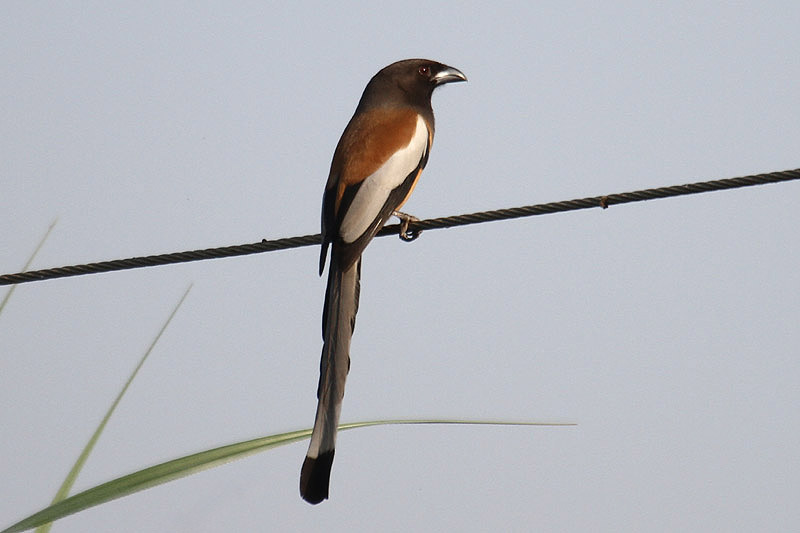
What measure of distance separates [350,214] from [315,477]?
101 centimetres

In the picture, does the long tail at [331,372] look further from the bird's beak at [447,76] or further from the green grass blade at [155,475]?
the bird's beak at [447,76]

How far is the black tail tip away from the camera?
350 cm

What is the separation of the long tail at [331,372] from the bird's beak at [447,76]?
153cm

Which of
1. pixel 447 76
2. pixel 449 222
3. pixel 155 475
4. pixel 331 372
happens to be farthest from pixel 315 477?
pixel 447 76

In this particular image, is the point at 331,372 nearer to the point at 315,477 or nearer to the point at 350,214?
the point at 315,477

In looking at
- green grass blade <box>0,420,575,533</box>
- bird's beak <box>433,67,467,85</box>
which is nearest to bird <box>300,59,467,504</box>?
bird's beak <box>433,67,467,85</box>

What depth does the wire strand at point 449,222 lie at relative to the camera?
270 cm

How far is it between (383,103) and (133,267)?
179 cm

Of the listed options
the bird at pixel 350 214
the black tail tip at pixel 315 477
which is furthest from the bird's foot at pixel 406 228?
the black tail tip at pixel 315 477

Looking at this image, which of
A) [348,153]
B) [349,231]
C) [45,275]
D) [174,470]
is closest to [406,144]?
[348,153]

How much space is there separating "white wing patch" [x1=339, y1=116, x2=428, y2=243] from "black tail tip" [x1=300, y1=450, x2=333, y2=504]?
2.74 ft

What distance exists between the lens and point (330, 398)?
11.7 ft

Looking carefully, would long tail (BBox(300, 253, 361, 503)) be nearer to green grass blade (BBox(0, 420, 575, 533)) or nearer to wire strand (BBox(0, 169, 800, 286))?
wire strand (BBox(0, 169, 800, 286))

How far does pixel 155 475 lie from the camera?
2.63 metres
